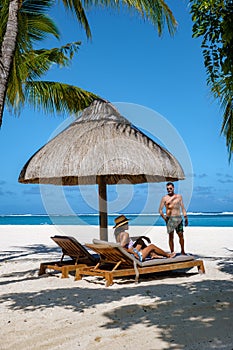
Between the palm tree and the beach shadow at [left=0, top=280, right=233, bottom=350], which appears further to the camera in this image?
the palm tree

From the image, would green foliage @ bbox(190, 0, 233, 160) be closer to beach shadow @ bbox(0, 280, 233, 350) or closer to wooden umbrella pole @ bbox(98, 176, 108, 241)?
beach shadow @ bbox(0, 280, 233, 350)

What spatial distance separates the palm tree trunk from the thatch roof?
5.48 ft

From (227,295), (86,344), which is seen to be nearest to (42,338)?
(86,344)

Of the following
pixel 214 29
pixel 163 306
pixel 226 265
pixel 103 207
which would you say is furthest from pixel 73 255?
pixel 214 29

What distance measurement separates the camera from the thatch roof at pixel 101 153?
7367 millimetres

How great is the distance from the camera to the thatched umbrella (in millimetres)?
7368

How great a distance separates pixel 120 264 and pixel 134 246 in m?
0.60

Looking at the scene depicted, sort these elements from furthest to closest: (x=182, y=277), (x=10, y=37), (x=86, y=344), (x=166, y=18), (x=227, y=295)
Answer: (x=166, y=18) < (x=182, y=277) < (x=10, y=37) < (x=227, y=295) < (x=86, y=344)

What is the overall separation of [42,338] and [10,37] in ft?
13.9

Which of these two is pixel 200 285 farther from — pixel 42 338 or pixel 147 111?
pixel 147 111

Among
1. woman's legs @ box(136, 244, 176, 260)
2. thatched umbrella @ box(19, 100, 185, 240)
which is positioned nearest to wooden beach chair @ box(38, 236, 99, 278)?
thatched umbrella @ box(19, 100, 185, 240)

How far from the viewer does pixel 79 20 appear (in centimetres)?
828

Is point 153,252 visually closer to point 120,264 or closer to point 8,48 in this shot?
point 120,264

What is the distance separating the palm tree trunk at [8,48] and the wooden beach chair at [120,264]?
2.48 metres
